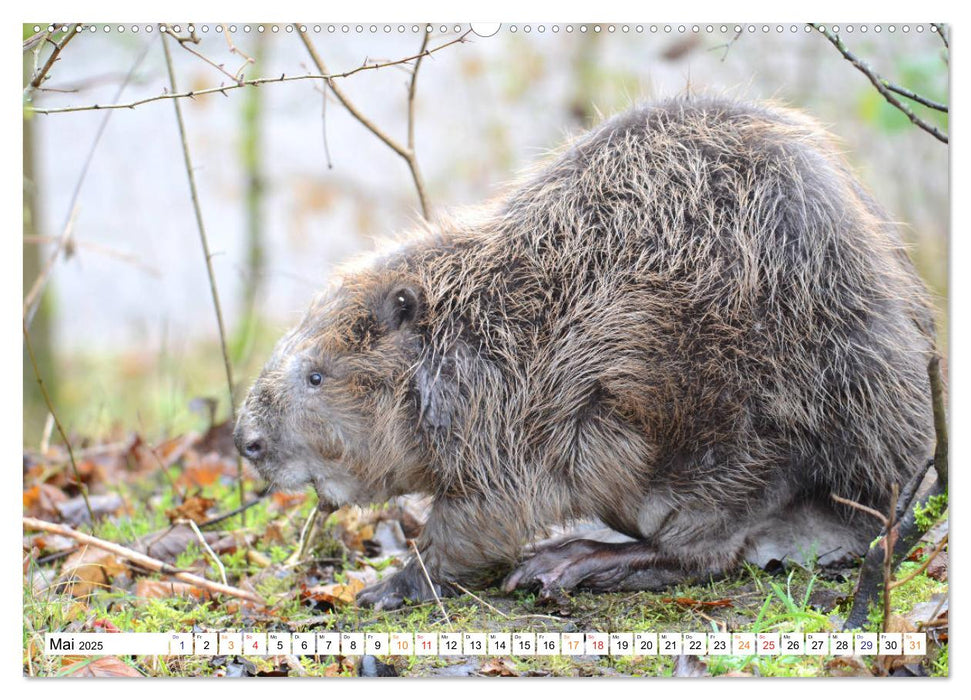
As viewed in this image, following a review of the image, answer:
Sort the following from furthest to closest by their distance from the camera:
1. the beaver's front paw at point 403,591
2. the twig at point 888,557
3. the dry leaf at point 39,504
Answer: the dry leaf at point 39,504 < the beaver's front paw at point 403,591 < the twig at point 888,557

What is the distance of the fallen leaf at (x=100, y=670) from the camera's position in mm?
2572

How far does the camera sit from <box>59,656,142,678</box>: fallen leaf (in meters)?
2.57

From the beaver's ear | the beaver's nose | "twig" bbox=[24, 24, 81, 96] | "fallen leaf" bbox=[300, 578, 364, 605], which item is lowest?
"fallen leaf" bbox=[300, 578, 364, 605]

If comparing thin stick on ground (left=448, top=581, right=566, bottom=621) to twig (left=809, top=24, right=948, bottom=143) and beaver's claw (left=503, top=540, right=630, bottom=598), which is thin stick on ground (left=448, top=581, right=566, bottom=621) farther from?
twig (left=809, top=24, right=948, bottom=143)

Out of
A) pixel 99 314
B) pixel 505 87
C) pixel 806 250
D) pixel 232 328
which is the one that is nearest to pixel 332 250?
pixel 232 328

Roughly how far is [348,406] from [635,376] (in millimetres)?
889

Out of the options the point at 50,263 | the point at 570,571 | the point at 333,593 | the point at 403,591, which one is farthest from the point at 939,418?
the point at 50,263

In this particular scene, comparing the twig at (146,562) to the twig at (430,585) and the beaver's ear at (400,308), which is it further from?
the beaver's ear at (400,308)

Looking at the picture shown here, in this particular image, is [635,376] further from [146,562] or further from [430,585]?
[146,562]

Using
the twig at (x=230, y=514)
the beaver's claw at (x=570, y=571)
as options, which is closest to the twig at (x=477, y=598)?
the beaver's claw at (x=570, y=571)

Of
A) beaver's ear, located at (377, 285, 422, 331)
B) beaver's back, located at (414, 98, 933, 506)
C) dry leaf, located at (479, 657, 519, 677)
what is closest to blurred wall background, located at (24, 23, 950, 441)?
beaver's back, located at (414, 98, 933, 506)

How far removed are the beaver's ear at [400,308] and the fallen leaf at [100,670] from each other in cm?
123

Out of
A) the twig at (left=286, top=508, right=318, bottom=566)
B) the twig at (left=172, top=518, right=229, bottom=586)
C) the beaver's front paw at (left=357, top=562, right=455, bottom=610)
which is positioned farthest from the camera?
the twig at (left=286, top=508, right=318, bottom=566)

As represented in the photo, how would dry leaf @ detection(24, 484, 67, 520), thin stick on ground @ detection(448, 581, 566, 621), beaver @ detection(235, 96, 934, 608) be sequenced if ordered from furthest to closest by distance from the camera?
dry leaf @ detection(24, 484, 67, 520), beaver @ detection(235, 96, 934, 608), thin stick on ground @ detection(448, 581, 566, 621)
